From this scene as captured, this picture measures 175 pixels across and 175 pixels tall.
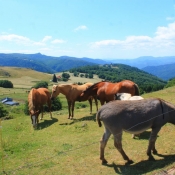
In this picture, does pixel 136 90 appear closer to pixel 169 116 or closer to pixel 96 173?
pixel 169 116

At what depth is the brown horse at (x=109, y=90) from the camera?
15.9 m

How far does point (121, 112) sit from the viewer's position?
9195mm

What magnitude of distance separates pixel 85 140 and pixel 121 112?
5688 millimetres

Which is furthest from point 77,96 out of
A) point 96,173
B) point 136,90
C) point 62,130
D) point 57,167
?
point 96,173

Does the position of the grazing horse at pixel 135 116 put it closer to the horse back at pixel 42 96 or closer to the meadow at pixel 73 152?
the meadow at pixel 73 152

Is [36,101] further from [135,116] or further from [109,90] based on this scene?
[135,116]

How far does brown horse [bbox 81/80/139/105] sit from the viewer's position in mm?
15922

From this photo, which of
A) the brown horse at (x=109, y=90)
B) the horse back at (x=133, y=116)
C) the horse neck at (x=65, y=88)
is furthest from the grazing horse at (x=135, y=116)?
the horse neck at (x=65, y=88)

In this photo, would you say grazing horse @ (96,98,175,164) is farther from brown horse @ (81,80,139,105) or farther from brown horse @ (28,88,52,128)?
brown horse @ (28,88,52,128)

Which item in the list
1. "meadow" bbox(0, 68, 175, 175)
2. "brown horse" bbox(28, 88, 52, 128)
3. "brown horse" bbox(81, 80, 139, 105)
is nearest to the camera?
"meadow" bbox(0, 68, 175, 175)

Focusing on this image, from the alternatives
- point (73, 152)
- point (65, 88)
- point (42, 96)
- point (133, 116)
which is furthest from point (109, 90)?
point (133, 116)

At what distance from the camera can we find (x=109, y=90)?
17500mm

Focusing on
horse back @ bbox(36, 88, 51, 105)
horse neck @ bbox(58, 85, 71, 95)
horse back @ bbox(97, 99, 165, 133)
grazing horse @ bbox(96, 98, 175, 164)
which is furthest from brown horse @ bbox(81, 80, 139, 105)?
horse back @ bbox(97, 99, 165, 133)

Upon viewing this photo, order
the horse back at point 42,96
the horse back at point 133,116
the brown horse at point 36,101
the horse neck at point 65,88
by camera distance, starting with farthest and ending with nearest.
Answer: the horse back at point 42,96 < the horse neck at point 65,88 < the brown horse at point 36,101 < the horse back at point 133,116
